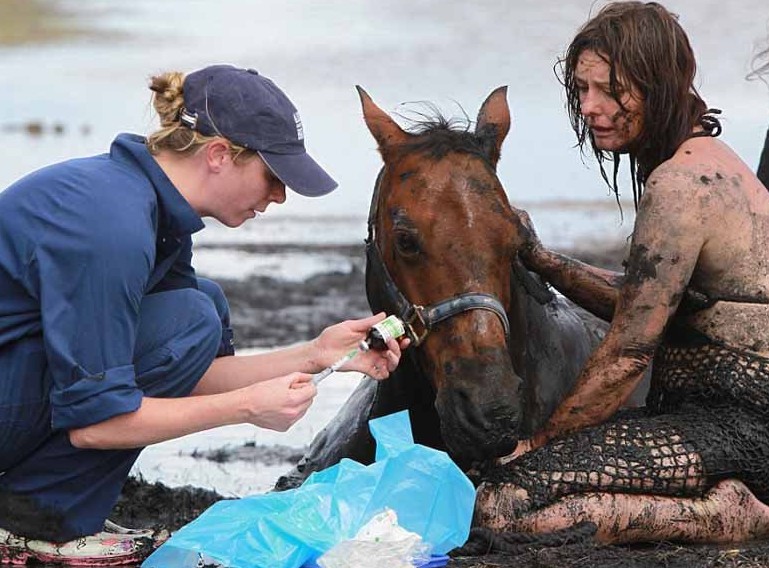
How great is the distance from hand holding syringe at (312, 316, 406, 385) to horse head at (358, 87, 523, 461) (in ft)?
0.37

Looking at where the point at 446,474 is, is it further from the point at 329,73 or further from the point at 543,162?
the point at 329,73

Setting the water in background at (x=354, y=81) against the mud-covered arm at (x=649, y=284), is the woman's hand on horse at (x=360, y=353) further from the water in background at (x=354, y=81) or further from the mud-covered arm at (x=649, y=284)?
the water in background at (x=354, y=81)

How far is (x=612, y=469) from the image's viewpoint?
5051mm

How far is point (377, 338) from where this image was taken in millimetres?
4918

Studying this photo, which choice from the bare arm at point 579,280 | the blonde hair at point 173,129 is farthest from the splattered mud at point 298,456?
the blonde hair at point 173,129

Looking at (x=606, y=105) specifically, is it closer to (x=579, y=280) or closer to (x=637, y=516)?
(x=579, y=280)

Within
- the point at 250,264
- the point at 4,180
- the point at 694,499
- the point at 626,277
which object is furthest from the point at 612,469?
the point at 4,180

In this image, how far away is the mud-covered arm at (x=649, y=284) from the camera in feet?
16.6

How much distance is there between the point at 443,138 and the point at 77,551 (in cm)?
177

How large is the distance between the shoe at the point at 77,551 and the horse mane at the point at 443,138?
1564mm

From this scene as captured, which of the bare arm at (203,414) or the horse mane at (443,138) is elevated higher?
the horse mane at (443,138)

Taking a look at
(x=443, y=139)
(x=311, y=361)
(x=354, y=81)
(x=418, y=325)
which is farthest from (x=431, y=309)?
(x=354, y=81)

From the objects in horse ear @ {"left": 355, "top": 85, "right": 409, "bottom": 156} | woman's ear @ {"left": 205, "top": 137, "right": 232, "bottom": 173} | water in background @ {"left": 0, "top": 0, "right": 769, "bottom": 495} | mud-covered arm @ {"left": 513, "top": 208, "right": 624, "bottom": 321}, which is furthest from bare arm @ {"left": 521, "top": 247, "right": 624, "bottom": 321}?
water in background @ {"left": 0, "top": 0, "right": 769, "bottom": 495}

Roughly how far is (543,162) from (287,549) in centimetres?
1373
